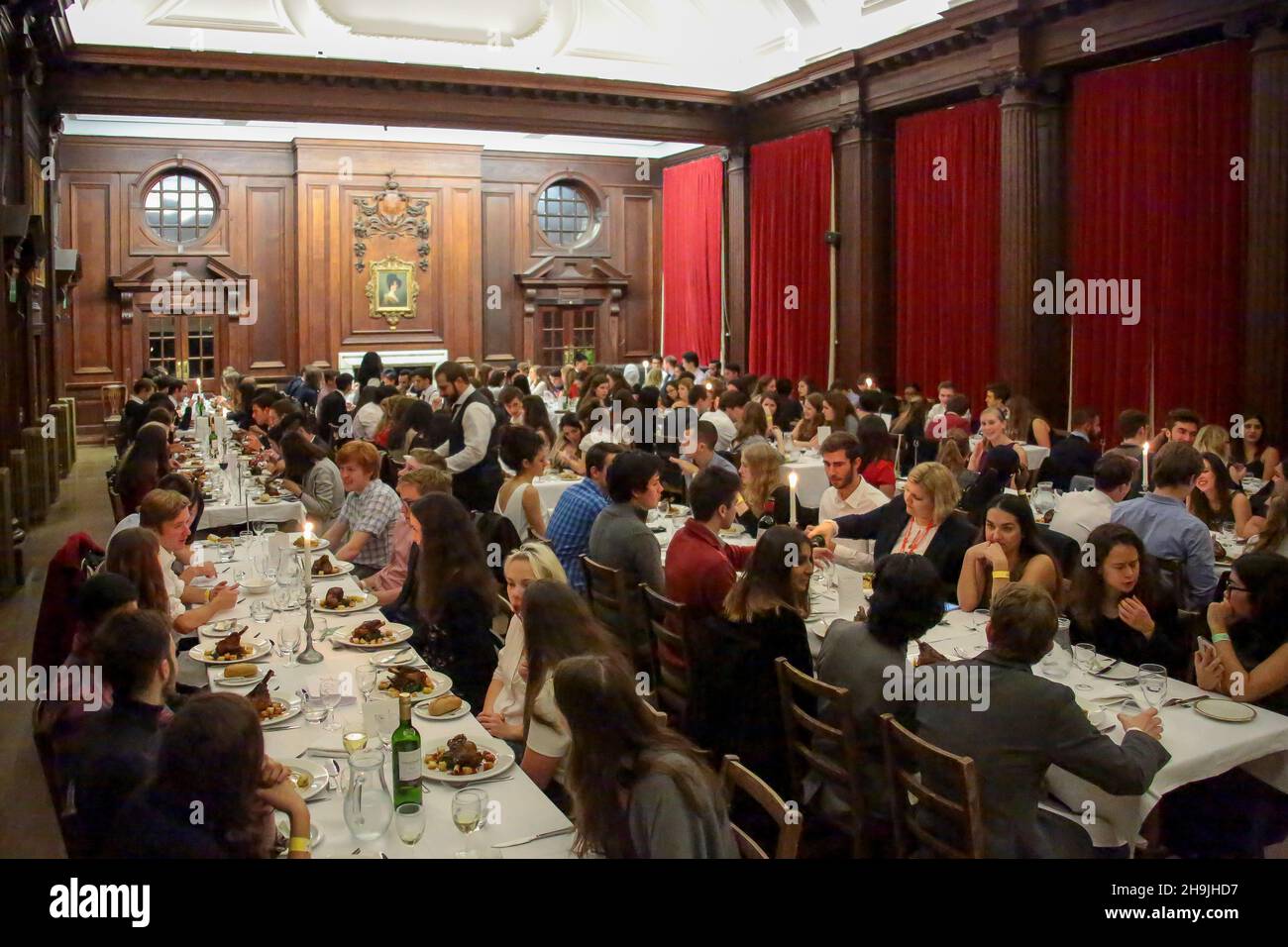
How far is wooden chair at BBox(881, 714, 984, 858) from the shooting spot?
2.97 metres

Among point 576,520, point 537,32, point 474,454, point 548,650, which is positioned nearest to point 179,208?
point 537,32

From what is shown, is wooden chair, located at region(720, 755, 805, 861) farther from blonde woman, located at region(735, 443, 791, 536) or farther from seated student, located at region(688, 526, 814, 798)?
blonde woman, located at region(735, 443, 791, 536)

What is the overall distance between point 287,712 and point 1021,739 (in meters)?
2.25

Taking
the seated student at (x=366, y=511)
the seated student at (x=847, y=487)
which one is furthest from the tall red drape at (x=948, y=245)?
the seated student at (x=366, y=511)

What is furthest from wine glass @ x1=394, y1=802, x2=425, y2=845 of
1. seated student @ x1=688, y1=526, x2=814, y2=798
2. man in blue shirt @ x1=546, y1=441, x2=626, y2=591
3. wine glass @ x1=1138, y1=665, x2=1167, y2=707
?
man in blue shirt @ x1=546, y1=441, x2=626, y2=591

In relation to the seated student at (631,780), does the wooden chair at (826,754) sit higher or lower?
lower

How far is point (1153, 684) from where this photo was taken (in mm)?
Result: 3869

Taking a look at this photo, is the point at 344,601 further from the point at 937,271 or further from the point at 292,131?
the point at 292,131

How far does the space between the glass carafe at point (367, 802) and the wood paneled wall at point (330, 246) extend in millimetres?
15885

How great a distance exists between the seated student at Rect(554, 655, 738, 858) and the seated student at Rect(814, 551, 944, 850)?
3.85 ft

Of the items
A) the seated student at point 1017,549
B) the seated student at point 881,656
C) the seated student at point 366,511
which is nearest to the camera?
the seated student at point 881,656

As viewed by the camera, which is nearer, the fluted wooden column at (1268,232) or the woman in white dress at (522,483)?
the woman in white dress at (522,483)

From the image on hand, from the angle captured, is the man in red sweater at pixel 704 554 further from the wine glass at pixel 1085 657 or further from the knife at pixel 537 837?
the knife at pixel 537 837

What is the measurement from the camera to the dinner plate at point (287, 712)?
12.0 feet
